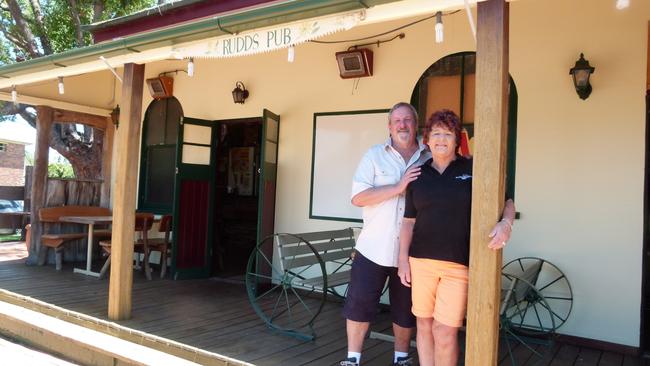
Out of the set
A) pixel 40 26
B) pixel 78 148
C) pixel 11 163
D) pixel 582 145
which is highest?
pixel 40 26

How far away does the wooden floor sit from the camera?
339 centimetres

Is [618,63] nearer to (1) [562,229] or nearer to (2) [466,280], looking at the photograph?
(1) [562,229]

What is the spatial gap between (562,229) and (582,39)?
1.54 metres

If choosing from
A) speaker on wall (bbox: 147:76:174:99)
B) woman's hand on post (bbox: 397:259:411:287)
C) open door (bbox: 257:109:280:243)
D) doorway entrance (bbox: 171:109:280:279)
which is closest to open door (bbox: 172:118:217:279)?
doorway entrance (bbox: 171:109:280:279)

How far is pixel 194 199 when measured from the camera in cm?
607

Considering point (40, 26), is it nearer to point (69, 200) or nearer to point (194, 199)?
point (69, 200)

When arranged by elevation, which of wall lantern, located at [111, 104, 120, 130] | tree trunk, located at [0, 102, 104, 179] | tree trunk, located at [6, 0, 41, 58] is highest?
tree trunk, located at [6, 0, 41, 58]

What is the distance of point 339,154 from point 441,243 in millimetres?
2956

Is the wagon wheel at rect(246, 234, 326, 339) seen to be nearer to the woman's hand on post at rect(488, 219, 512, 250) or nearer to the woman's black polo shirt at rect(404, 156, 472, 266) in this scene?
the woman's black polo shirt at rect(404, 156, 472, 266)

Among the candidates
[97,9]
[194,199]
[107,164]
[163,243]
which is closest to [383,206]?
[194,199]

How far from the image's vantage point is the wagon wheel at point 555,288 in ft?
12.6

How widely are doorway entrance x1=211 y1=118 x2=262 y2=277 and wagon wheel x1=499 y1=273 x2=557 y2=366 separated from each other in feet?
15.7

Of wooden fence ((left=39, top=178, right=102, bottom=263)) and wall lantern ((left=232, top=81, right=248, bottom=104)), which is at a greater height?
wall lantern ((left=232, top=81, right=248, bottom=104))

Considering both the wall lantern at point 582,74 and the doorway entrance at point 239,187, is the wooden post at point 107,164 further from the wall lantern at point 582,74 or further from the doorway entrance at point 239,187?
the wall lantern at point 582,74
